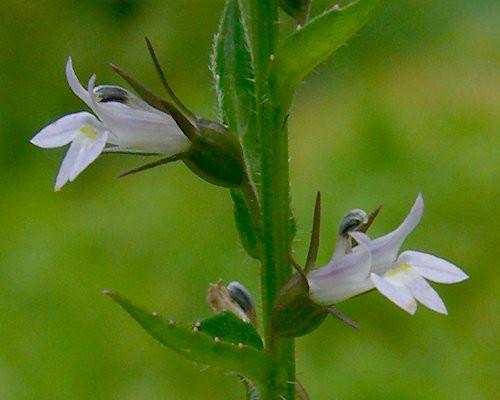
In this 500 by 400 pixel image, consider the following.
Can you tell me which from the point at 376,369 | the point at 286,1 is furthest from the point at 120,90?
the point at 376,369

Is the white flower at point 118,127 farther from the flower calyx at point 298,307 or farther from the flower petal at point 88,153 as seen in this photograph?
the flower calyx at point 298,307

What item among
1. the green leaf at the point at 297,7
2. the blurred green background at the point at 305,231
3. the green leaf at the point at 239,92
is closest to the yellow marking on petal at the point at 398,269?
the green leaf at the point at 239,92

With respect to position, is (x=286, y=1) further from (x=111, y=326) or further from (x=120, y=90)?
(x=111, y=326)

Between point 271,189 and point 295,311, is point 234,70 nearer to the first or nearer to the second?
point 271,189

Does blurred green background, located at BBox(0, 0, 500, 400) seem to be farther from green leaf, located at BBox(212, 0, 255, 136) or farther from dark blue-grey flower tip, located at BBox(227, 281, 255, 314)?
green leaf, located at BBox(212, 0, 255, 136)

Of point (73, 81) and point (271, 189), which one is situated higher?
point (73, 81)

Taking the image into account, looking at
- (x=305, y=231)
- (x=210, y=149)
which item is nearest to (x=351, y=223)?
(x=210, y=149)
